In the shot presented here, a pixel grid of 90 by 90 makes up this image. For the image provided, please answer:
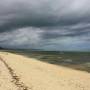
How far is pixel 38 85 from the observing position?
18.9 metres

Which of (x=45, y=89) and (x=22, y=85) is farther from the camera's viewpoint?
(x=22, y=85)

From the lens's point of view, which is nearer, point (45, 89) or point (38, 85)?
point (45, 89)

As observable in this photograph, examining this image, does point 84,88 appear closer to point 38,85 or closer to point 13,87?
point 38,85

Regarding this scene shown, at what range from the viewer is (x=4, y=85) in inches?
741

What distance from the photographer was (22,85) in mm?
18812

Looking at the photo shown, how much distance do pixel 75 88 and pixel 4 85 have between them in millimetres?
5755

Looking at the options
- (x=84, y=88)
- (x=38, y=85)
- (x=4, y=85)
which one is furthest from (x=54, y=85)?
(x=4, y=85)

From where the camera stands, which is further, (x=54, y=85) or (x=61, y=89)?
(x=54, y=85)

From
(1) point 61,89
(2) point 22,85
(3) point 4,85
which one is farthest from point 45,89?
(3) point 4,85

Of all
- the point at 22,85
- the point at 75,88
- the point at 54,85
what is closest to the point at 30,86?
the point at 22,85

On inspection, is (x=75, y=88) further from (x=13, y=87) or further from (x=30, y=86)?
(x=13, y=87)

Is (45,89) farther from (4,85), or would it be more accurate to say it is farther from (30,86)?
(4,85)

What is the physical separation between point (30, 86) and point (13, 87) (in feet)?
4.39

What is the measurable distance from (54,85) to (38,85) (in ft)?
4.39
